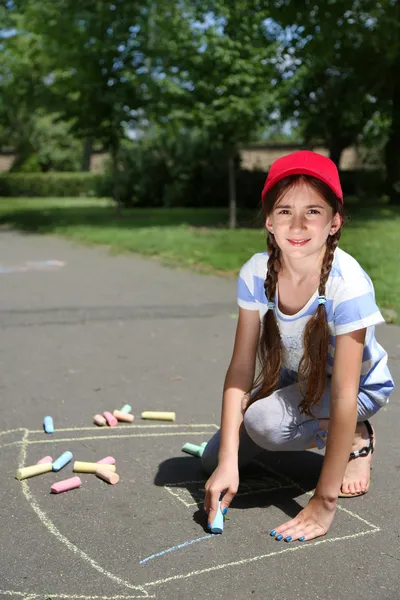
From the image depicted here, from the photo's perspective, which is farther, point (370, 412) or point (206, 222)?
point (206, 222)

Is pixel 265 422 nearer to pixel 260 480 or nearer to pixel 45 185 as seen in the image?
pixel 260 480

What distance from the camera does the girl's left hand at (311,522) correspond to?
117 inches

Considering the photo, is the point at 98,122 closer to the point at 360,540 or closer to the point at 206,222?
the point at 206,222

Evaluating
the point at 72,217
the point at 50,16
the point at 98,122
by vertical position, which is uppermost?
the point at 50,16

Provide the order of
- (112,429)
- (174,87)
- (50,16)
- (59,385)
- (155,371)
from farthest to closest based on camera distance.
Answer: (50,16)
(174,87)
(155,371)
(59,385)
(112,429)

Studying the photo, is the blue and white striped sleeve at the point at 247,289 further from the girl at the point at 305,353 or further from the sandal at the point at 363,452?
the sandal at the point at 363,452

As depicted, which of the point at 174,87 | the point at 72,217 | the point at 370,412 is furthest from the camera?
the point at 72,217

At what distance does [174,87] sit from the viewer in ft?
56.6

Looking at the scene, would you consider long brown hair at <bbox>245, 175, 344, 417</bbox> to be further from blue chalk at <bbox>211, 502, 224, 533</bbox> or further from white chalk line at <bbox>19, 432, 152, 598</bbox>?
white chalk line at <bbox>19, 432, 152, 598</bbox>

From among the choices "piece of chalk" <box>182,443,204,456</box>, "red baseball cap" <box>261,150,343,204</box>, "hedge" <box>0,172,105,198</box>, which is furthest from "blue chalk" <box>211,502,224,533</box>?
"hedge" <box>0,172,105,198</box>

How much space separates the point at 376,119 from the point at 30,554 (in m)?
30.6

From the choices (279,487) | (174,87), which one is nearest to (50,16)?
(174,87)

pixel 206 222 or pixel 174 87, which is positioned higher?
pixel 174 87

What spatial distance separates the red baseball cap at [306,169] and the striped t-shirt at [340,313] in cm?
35
